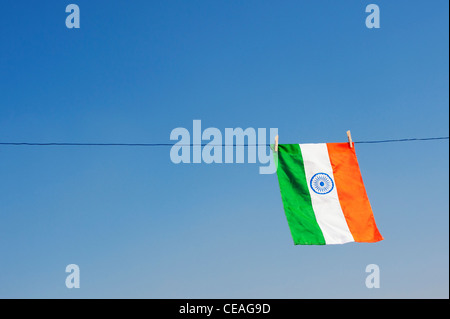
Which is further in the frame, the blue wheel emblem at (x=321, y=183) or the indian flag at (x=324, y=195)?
the blue wheel emblem at (x=321, y=183)

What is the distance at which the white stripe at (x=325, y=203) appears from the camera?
35.1 feet

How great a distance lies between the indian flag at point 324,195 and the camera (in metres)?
10.7

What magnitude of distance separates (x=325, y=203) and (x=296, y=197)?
0.58m

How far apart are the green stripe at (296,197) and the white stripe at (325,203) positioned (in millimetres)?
96

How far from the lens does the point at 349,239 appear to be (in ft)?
34.9

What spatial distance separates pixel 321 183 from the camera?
36.8 feet

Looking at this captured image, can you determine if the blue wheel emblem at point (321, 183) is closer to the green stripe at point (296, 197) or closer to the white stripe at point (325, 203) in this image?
the white stripe at point (325, 203)

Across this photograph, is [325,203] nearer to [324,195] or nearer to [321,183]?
[324,195]

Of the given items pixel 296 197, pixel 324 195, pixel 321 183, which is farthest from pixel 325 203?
pixel 296 197

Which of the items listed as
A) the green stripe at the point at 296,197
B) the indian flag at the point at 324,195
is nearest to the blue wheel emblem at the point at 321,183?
the indian flag at the point at 324,195

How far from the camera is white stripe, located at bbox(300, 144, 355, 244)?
10.7 meters
